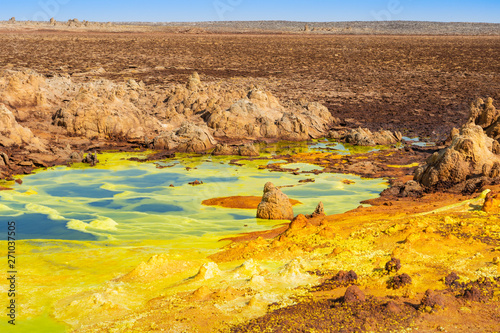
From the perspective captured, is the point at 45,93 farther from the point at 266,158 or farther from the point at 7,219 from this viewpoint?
the point at 7,219

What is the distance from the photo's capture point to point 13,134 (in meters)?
12.1

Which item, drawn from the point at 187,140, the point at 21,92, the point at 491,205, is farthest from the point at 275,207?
the point at 21,92

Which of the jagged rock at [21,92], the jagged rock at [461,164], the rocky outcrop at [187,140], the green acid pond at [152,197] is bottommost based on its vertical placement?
the green acid pond at [152,197]

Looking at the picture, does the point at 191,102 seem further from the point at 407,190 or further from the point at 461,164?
the point at 461,164

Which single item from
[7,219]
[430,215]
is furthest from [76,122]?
[430,215]

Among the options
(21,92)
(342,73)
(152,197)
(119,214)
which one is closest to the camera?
(119,214)

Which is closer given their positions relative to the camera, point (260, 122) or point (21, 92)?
point (21, 92)

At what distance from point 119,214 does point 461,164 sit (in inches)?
208

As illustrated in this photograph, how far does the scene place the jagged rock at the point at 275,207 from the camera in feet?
25.0

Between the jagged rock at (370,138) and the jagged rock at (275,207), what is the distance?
6.45 metres

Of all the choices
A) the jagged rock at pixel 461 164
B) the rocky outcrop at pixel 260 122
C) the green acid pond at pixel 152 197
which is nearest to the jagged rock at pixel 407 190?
the jagged rock at pixel 461 164

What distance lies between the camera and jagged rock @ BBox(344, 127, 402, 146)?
13695mm

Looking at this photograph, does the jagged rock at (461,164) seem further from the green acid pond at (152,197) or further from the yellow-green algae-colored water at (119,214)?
the yellow-green algae-colored water at (119,214)

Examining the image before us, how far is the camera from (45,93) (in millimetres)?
15320
